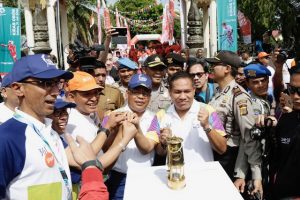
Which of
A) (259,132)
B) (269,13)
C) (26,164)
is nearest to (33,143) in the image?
(26,164)

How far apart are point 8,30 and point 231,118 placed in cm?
584

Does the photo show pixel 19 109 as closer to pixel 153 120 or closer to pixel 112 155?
pixel 112 155

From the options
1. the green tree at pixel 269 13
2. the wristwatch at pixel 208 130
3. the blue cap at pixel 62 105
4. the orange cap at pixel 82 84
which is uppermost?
the green tree at pixel 269 13

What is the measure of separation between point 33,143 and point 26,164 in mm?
114

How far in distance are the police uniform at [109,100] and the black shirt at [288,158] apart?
7.30 feet

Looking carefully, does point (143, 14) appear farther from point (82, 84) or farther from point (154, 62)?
point (82, 84)

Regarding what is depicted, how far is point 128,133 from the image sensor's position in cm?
287

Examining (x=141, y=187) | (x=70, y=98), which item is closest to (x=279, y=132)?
(x=141, y=187)

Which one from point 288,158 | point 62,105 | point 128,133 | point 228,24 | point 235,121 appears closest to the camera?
point 288,158

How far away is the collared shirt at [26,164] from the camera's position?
184 centimetres

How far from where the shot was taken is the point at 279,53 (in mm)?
4242

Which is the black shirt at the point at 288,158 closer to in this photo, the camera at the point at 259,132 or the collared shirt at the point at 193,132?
the camera at the point at 259,132

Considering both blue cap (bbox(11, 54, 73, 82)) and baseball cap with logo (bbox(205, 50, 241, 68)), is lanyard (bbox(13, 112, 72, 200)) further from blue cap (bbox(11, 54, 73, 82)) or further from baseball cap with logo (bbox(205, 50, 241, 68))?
baseball cap with logo (bbox(205, 50, 241, 68))

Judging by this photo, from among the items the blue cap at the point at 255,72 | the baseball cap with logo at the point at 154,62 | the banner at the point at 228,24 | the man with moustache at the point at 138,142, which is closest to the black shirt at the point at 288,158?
the man with moustache at the point at 138,142
